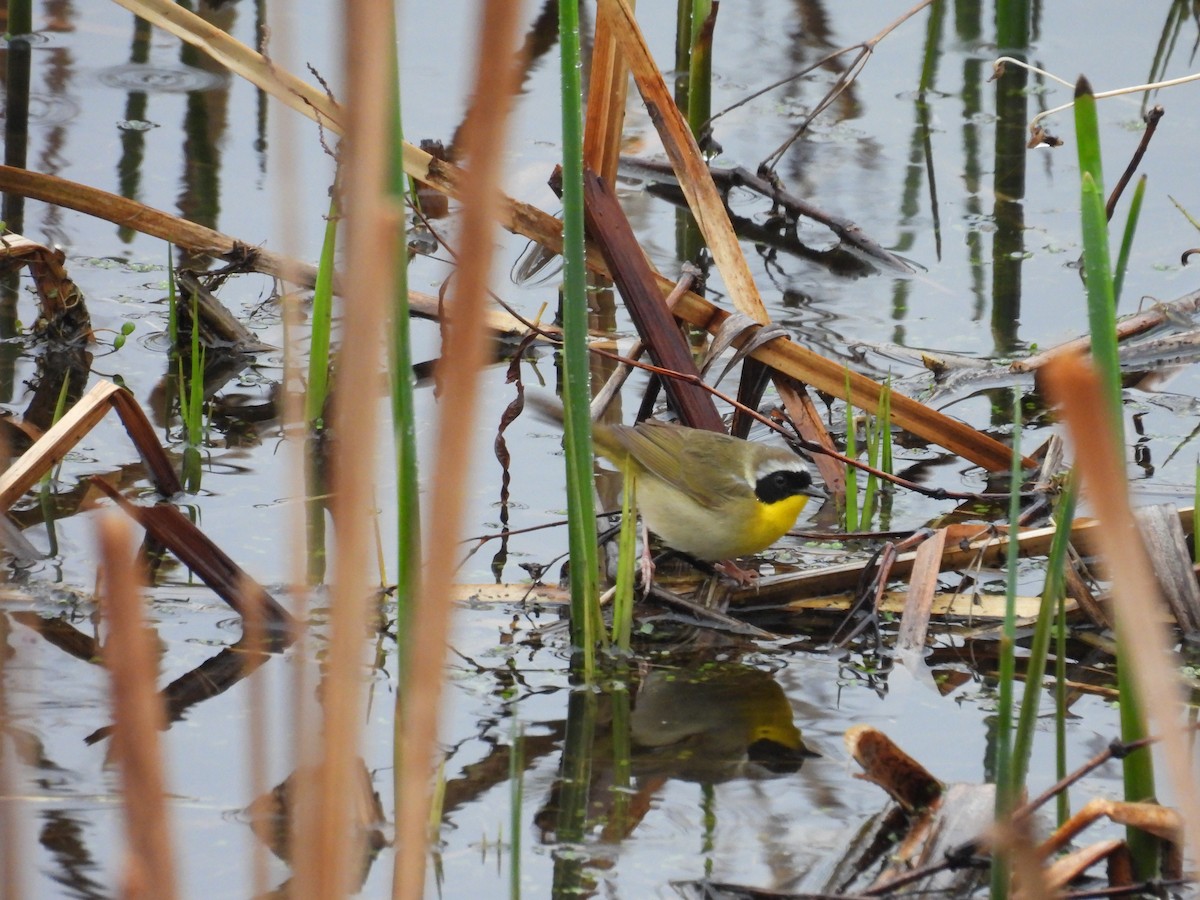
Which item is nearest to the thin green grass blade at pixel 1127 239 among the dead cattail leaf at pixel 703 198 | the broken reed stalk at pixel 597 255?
the broken reed stalk at pixel 597 255

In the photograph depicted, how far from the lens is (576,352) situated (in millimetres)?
3258

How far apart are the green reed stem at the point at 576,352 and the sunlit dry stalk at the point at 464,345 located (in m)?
1.80

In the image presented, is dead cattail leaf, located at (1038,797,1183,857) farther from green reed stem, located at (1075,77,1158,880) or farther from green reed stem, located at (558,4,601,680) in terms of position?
green reed stem, located at (558,4,601,680)

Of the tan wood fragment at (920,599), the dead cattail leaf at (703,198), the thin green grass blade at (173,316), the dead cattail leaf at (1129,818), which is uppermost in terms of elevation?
the dead cattail leaf at (703,198)

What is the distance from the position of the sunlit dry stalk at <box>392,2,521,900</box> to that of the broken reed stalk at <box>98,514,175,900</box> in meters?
0.22

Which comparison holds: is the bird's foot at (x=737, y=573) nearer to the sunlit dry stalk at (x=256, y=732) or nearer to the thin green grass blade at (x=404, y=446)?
the thin green grass blade at (x=404, y=446)

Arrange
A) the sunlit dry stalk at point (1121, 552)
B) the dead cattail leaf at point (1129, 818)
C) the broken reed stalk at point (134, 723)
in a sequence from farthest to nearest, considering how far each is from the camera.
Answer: the dead cattail leaf at point (1129, 818) → the broken reed stalk at point (134, 723) → the sunlit dry stalk at point (1121, 552)

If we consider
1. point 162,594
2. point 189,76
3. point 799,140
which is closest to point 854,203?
point 799,140

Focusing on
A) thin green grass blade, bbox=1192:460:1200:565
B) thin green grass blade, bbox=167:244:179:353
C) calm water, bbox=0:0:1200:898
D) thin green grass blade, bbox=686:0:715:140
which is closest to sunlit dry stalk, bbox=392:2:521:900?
calm water, bbox=0:0:1200:898

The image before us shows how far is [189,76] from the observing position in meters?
8.76

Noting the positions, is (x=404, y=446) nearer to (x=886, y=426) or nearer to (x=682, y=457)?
(x=682, y=457)

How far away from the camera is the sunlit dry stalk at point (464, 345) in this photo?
100cm

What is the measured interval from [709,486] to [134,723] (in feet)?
11.3

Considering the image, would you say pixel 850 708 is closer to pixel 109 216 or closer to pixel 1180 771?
pixel 1180 771
